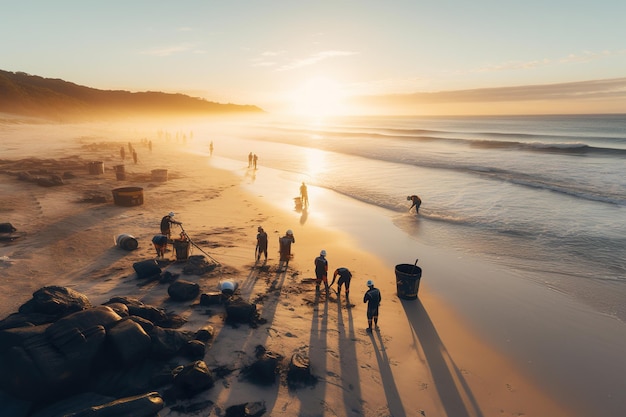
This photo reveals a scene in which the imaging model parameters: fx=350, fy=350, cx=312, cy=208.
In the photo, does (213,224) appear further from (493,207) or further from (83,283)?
(493,207)

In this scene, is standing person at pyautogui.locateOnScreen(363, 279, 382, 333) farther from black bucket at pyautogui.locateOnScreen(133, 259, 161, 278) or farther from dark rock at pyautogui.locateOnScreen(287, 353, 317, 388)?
black bucket at pyautogui.locateOnScreen(133, 259, 161, 278)

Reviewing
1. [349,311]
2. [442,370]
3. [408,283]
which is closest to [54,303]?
[349,311]

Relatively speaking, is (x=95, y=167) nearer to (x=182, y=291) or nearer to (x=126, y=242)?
(x=126, y=242)

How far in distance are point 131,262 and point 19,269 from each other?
3.19 metres

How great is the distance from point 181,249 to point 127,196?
324 inches

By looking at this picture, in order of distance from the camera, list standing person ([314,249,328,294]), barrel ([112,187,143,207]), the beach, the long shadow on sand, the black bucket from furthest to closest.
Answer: barrel ([112,187,143,207]) → the black bucket → standing person ([314,249,328,294]) → the beach → the long shadow on sand

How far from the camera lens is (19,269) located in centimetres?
1118

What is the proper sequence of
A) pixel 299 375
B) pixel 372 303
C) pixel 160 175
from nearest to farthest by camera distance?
1. pixel 299 375
2. pixel 372 303
3. pixel 160 175

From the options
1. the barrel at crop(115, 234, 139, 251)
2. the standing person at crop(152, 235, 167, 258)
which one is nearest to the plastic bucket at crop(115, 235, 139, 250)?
the barrel at crop(115, 234, 139, 251)

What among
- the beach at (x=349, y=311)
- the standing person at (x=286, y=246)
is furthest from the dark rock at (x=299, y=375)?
the standing person at (x=286, y=246)

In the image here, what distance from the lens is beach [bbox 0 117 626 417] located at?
6.95 meters

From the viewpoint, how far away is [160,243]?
1249cm

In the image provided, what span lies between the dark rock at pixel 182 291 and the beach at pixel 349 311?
11.4 inches

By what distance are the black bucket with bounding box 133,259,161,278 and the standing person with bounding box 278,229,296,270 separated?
4094 millimetres
